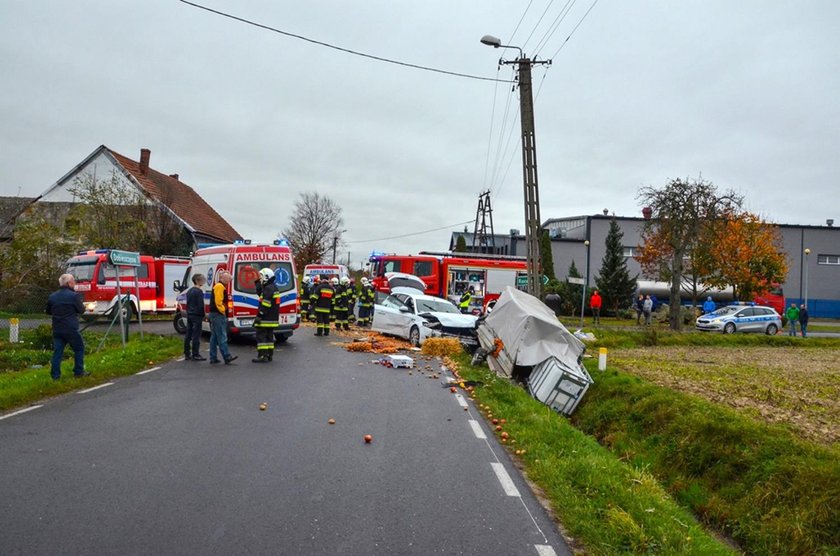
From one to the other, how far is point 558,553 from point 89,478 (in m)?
4.03

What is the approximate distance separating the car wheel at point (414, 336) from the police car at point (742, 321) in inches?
825

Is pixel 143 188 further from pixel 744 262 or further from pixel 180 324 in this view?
pixel 744 262

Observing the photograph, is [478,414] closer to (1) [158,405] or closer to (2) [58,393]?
(1) [158,405]

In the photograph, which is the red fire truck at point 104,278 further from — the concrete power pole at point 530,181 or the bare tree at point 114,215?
the concrete power pole at point 530,181

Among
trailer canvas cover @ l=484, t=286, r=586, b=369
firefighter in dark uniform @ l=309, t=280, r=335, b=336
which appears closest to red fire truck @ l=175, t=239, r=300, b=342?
firefighter in dark uniform @ l=309, t=280, r=335, b=336

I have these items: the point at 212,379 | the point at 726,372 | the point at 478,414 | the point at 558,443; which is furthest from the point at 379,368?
the point at 726,372

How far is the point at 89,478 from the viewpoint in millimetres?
5699

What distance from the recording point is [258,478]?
5.81 metres

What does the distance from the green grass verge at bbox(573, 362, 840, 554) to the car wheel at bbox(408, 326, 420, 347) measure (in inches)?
293

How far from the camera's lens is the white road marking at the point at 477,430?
26.2ft

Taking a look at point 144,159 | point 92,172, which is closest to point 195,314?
point 92,172

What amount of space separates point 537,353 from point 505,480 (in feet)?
22.0

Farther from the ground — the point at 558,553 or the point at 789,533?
the point at 558,553

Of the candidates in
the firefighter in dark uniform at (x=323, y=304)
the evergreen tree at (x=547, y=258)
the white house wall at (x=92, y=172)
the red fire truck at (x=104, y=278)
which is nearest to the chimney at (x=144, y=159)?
the white house wall at (x=92, y=172)
